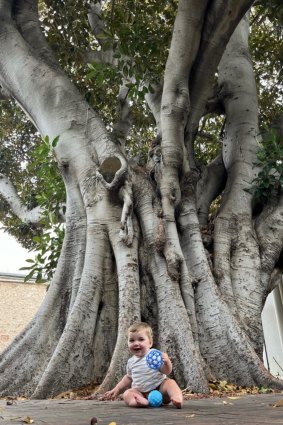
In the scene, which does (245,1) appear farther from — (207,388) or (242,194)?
Answer: (207,388)

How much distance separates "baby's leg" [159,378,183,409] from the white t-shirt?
4cm

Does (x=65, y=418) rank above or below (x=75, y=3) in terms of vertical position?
below

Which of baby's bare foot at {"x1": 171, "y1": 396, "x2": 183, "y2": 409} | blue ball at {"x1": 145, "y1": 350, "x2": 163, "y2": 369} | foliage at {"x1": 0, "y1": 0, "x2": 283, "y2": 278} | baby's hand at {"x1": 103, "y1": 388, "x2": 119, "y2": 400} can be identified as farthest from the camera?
foliage at {"x1": 0, "y1": 0, "x2": 283, "y2": 278}

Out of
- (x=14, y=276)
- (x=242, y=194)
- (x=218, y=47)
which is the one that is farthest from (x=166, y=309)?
(x=14, y=276)

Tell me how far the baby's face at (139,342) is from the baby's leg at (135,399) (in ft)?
0.73

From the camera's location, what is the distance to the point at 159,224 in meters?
4.06

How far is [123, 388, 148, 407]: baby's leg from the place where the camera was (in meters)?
2.29

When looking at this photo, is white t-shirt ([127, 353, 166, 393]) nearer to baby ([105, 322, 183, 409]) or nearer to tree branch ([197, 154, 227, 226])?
baby ([105, 322, 183, 409])

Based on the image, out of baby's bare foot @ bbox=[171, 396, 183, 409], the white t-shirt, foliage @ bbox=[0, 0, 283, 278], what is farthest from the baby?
foliage @ bbox=[0, 0, 283, 278]

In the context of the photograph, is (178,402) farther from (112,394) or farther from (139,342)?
(112,394)

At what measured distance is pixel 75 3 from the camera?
5953 millimetres

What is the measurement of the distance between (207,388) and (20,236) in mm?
6546

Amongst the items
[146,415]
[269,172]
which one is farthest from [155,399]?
[269,172]

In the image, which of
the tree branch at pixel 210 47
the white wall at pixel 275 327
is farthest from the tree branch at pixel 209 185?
the white wall at pixel 275 327
